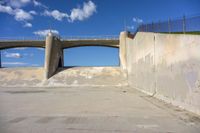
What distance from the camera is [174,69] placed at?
1700 centimetres

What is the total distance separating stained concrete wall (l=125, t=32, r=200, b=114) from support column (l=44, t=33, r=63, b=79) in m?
29.3

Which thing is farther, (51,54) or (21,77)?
(51,54)

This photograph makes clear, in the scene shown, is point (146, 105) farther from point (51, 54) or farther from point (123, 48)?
point (51, 54)

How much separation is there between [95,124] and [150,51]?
1519 centimetres

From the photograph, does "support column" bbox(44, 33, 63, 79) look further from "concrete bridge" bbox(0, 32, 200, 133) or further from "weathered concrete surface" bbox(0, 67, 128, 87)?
→ "concrete bridge" bbox(0, 32, 200, 133)

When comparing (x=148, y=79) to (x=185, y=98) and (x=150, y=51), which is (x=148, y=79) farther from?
(x=185, y=98)

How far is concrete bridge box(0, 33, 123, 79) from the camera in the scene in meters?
55.9

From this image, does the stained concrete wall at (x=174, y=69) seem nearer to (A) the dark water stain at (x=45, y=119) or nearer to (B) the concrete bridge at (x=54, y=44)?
(A) the dark water stain at (x=45, y=119)

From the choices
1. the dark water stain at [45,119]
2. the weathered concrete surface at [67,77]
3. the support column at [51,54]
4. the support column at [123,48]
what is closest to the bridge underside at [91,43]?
the support column at [51,54]

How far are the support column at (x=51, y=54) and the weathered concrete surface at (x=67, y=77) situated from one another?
1.10m

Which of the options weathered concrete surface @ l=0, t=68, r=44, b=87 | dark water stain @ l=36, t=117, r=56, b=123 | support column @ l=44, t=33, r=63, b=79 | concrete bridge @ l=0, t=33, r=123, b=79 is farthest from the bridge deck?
dark water stain @ l=36, t=117, r=56, b=123

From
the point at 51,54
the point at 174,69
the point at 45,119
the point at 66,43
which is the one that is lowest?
the point at 45,119

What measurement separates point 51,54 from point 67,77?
809 centimetres

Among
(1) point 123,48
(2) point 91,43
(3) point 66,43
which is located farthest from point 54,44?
(1) point 123,48
